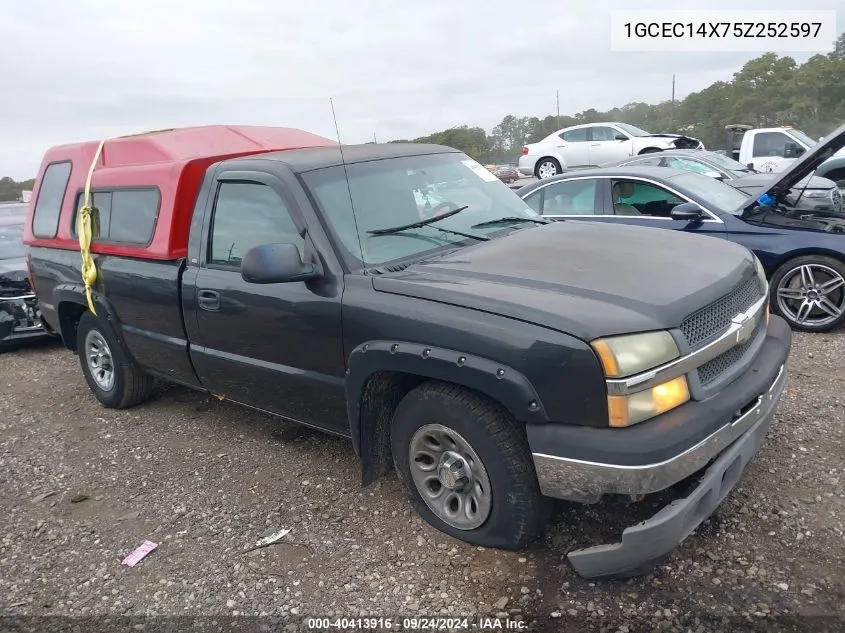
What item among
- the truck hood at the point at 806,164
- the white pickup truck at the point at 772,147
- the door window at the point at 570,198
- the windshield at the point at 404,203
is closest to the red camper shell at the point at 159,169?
the windshield at the point at 404,203

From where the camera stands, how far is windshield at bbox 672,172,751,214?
6336 mm

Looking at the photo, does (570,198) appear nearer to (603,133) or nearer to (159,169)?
(159,169)

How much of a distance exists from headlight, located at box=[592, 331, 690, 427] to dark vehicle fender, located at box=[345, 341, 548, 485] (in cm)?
28

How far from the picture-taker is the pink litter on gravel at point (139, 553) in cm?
330

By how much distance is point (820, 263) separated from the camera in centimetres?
552

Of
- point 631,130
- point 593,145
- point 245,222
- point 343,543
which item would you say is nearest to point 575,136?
point 593,145

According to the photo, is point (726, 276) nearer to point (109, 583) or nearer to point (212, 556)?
point (212, 556)

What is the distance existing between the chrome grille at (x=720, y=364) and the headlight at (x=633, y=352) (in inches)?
9.4

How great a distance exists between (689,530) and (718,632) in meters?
0.36

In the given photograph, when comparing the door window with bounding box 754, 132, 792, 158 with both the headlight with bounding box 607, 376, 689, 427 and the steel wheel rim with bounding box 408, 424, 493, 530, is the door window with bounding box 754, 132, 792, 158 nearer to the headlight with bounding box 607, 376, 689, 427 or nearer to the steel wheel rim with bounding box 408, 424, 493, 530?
the headlight with bounding box 607, 376, 689, 427

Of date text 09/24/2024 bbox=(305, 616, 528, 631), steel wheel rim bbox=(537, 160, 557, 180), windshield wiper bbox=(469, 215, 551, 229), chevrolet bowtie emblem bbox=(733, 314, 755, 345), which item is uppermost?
windshield wiper bbox=(469, 215, 551, 229)

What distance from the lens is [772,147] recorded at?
1471 centimetres

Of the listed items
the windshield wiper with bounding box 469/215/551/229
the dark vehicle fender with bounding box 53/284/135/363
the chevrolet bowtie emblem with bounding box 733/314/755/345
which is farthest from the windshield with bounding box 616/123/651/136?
the chevrolet bowtie emblem with bounding box 733/314/755/345

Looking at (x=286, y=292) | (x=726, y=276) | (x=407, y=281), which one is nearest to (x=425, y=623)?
(x=407, y=281)
